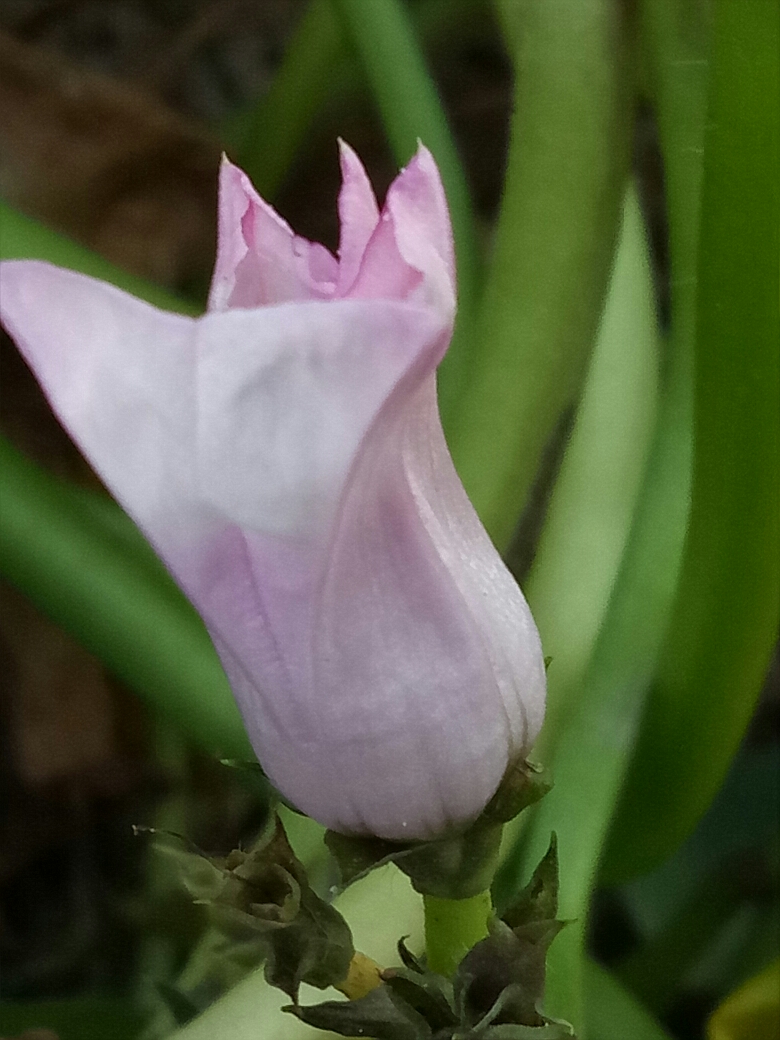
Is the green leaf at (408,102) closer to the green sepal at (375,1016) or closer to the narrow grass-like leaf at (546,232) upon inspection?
the narrow grass-like leaf at (546,232)

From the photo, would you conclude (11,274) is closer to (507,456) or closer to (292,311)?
(292,311)

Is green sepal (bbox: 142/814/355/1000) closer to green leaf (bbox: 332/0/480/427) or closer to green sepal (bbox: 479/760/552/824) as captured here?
green sepal (bbox: 479/760/552/824)

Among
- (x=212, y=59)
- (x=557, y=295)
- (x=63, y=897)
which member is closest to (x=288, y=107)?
(x=212, y=59)

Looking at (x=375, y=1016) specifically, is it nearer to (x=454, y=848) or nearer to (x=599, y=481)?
(x=454, y=848)

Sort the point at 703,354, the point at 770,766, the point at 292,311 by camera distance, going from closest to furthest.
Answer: the point at 292,311 → the point at 703,354 → the point at 770,766

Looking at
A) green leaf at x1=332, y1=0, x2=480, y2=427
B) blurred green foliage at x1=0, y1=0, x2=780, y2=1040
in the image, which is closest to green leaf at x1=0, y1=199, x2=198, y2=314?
blurred green foliage at x1=0, y1=0, x2=780, y2=1040
